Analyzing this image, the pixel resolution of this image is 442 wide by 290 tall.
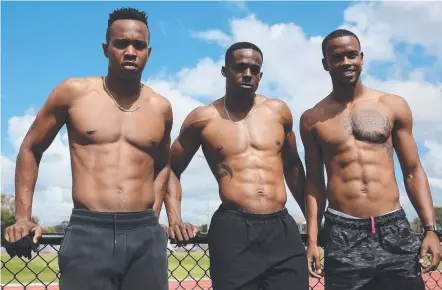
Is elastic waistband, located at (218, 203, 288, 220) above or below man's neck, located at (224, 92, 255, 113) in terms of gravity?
below

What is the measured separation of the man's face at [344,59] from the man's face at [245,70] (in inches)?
20.6

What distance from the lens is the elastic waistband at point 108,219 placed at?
2.93 meters

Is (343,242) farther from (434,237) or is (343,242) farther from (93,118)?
(93,118)

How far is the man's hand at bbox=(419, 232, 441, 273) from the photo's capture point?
345cm

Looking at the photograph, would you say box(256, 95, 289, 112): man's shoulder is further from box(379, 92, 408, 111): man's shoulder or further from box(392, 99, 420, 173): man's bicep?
box(392, 99, 420, 173): man's bicep

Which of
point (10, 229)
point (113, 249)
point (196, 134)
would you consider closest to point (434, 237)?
point (196, 134)

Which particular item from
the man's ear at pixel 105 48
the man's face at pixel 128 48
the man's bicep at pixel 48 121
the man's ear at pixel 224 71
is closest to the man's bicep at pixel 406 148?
the man's ear at pixel 224 71

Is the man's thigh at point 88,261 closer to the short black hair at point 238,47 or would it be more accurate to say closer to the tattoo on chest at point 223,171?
the tattoo on chest at point 223,171

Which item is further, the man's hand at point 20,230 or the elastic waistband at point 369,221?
the elastic waistband at point 369,221

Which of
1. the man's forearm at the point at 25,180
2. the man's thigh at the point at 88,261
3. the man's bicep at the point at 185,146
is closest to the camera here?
the man's thigh at the point at 88,261

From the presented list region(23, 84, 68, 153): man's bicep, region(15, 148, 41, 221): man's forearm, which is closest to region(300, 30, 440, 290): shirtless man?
region(23, 84, 68, 153): man's bicep

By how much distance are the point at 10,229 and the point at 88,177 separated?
51cm

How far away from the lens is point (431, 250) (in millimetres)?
3461

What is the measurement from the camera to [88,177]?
118 inches
